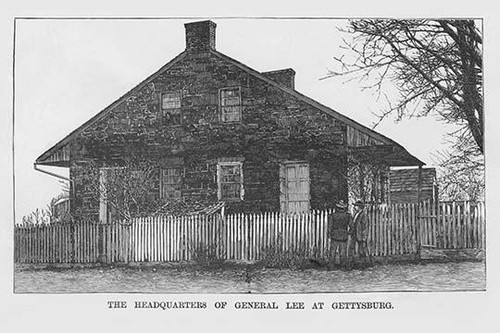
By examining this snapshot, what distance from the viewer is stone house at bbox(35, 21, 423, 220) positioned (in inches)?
505

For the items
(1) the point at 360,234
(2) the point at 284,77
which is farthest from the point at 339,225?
(2) the point at 284,77

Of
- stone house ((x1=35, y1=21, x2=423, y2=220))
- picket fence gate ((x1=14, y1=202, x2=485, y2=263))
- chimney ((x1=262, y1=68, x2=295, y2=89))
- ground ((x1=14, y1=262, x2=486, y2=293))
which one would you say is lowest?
ground ((x1=14, y1=262, x2=486, y2=293))

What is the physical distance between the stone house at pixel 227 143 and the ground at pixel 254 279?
4.12 ft

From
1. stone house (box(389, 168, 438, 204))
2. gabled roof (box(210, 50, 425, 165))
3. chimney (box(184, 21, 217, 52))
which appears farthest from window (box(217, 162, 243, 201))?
stone house (box(389, 168, 438, 204))

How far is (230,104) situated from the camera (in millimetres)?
13844

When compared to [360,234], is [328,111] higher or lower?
higher

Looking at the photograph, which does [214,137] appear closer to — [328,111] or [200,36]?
[200,36]

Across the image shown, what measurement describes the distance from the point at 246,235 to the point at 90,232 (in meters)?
2.49

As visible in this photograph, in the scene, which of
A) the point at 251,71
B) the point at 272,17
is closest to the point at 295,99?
the point at 251,71

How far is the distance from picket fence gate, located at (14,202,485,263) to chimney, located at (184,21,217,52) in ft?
8.84

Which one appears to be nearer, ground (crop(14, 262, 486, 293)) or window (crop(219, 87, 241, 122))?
ground (crop(14, 262, 486, 293))

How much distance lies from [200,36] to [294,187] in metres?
2.97

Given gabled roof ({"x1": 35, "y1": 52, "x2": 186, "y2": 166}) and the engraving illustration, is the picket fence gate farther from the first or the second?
gabled roof ({"x1": 35, "y1": 52, "x2": 186, "y2": 166})

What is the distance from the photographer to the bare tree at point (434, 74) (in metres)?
11.8
